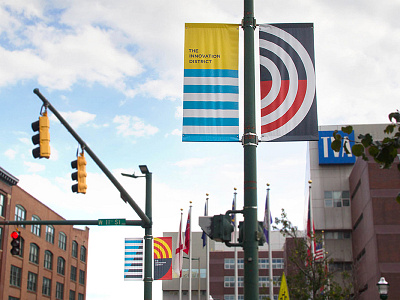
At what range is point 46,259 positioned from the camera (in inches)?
2783

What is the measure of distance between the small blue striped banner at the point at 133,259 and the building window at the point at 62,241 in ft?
147

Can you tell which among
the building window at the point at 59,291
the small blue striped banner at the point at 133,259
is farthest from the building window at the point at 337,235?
the building window at the point at 59,291

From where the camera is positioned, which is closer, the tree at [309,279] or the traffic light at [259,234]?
the traffic light at [259,234]

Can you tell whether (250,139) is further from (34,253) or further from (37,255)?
(37,255)

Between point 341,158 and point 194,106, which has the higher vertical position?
point 341,158

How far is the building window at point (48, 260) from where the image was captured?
70.3m

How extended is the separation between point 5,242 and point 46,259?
1211cm

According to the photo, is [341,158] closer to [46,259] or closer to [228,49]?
[46,259]

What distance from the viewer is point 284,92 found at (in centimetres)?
1149

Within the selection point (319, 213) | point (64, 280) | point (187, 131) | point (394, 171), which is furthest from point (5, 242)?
point (187, 131)

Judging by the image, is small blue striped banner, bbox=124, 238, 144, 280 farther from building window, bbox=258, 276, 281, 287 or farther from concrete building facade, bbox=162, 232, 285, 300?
concrete building facade, bbox=162, 232, 285, 300

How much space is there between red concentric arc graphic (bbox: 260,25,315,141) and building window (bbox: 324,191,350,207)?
52.7 metres

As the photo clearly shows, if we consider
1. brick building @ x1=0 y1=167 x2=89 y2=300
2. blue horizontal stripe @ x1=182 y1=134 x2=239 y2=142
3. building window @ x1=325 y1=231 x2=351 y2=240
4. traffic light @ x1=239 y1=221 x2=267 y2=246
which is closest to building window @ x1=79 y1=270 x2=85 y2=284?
brick building @ x1=0 y1=167 x2=89 y2=300

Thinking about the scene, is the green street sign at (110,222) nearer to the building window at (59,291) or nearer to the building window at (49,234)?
the building window at (49,234)
